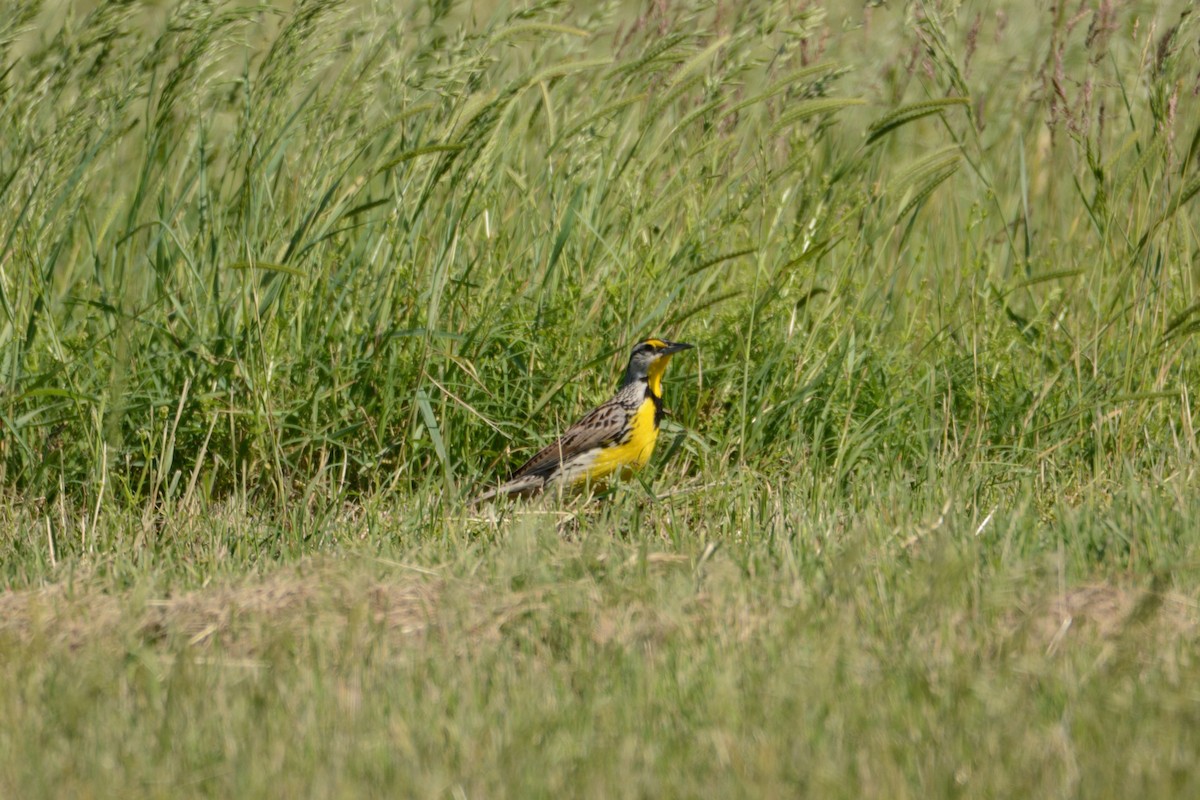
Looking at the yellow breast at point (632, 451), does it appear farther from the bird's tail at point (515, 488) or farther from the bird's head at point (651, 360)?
the bird's tail at point (515, 488)

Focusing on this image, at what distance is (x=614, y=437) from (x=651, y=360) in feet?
1.21

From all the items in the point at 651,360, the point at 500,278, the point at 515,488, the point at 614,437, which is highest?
the point at 500,278

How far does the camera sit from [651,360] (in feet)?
20.4

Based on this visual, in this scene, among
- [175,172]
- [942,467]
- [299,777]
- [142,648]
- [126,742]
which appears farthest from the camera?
[175,172]

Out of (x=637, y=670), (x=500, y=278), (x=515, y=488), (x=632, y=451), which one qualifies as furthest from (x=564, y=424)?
(x=637, y=670)

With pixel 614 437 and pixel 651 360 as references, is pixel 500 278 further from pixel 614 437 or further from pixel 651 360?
pixel 614 437

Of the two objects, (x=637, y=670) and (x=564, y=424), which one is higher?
(x=637, y=670)

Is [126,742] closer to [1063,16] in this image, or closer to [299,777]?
[299,777]

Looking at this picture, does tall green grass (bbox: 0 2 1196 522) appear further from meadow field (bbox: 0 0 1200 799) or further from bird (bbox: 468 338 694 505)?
bird (bbox: 468 338 694 505)

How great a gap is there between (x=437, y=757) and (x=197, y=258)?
11.1 feet

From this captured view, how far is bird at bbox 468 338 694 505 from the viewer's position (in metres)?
6.05

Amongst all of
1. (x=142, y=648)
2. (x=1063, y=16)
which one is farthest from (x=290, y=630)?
(x=1063, y=16)

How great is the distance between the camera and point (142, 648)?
3900 mm

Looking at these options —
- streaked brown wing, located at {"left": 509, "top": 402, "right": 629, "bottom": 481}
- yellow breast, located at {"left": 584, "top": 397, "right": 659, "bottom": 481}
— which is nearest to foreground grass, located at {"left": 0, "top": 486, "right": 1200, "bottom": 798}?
streaked brown wing, located at {"left": 509, "top": 402, "right": 629, "bottom": 481}
